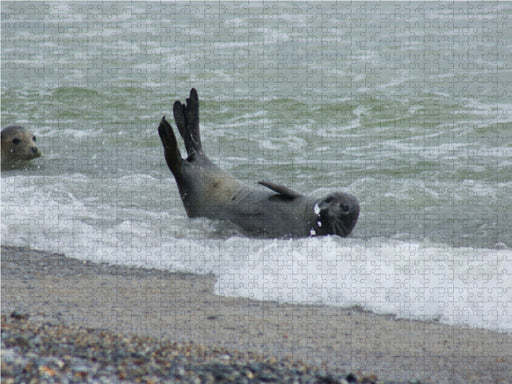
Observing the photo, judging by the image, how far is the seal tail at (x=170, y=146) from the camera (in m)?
6.82

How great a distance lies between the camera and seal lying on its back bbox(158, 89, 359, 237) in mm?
6305

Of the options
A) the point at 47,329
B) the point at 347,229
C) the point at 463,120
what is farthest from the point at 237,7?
the point at 47,329

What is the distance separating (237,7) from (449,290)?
49.7 feet

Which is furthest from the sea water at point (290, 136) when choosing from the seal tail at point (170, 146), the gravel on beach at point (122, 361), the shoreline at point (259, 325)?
the gravel on beach at point (122, 361)

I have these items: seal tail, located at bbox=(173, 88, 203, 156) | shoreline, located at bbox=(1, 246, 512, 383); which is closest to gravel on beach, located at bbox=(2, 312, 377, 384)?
shoreline, located at bbox=(1, 246, 512, 383)

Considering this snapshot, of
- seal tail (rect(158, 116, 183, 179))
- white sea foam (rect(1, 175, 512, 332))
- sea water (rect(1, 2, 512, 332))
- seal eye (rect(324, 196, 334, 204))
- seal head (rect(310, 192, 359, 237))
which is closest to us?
white sea foam (rect(1, 175, 512, 332))

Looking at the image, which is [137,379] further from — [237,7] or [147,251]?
[237,7]

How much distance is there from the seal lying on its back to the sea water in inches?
6.7

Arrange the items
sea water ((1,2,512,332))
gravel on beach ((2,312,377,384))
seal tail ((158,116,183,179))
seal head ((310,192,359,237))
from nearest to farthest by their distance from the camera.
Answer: gravel on beach ((2,312,377,384)) → sea water ((1,2,512,332)) → seal head ((310,192,359,237)) → seal tail ((158,116,183,179))

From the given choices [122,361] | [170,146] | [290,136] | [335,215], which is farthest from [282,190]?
[290,136]

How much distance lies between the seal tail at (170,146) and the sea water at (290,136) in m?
0.42

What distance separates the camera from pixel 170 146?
6.87 meters

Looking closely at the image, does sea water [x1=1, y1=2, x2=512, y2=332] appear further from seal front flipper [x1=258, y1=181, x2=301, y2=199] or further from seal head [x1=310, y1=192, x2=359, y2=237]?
seal front flipper [x1=258, y1=181, x2=301, y2=199]

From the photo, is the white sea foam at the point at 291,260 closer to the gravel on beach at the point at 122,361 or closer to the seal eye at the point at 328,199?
the seal eye at the point at 328,199
